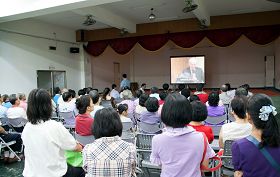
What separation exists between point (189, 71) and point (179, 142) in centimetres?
1015

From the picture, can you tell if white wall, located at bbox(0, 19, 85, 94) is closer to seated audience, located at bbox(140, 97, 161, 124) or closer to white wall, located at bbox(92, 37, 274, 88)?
white wall, located at bbox(92, 37, 274, 88)

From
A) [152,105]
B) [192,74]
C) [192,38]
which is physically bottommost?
[152,105]

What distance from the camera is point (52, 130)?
183cm

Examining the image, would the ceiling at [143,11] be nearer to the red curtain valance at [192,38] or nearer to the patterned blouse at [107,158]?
the red curtain valance at [192,38]

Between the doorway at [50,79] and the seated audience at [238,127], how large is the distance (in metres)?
8.09

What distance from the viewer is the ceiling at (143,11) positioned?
7.34m

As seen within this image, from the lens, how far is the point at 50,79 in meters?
9.55

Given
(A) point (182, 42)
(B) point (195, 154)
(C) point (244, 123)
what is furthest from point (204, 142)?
(A) point (182, 42)

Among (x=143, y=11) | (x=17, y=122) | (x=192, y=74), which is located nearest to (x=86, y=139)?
(x=17, y=122)

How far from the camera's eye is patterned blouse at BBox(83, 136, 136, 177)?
1495mm

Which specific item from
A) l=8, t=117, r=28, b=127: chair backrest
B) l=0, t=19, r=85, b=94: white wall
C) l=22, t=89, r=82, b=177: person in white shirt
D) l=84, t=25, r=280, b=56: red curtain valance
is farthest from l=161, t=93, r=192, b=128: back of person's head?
l=84, t=25, r=280, b=56: red curtain valance

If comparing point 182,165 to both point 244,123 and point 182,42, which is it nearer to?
point 244,123

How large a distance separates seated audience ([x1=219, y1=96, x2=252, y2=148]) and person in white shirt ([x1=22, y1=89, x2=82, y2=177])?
4.34ft

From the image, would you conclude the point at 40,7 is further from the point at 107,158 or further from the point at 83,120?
the point at 107,158
